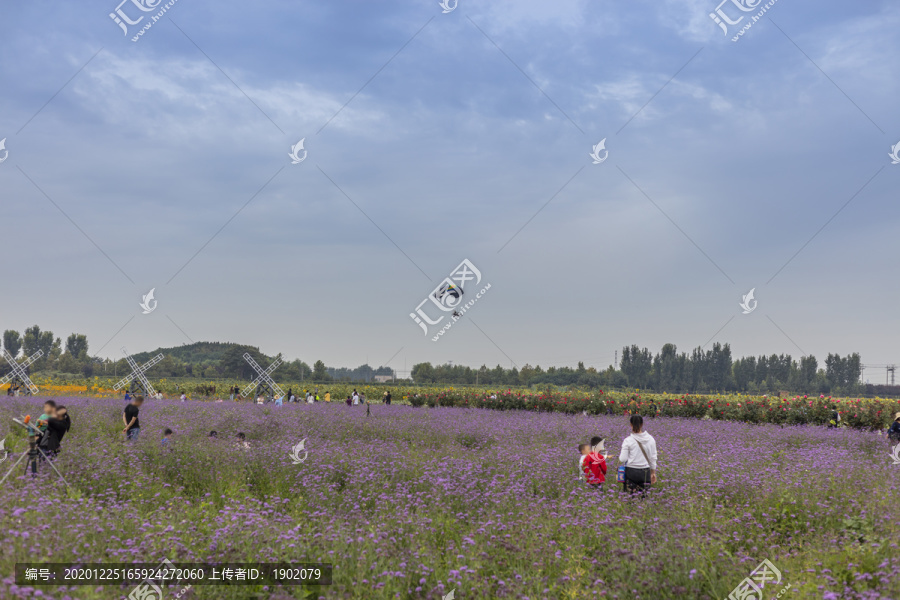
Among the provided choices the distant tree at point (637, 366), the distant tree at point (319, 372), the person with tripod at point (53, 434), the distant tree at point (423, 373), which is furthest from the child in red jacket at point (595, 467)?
the distant tree at point (637, 366)

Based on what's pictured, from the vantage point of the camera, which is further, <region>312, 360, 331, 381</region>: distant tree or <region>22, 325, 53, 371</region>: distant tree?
<region>22, 325, 53, 371</region>: distant tree

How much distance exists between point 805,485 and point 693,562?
13.2 feet

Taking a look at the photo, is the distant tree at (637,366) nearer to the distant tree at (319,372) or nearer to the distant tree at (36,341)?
the distant tree at (319,372)

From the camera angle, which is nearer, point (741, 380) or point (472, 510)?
point (472, 510)

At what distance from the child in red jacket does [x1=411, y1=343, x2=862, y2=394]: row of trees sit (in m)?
89.2

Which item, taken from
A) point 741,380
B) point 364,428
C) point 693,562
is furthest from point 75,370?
point 741,380

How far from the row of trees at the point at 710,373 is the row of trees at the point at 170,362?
20265 mm

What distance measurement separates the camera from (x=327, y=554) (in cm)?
579

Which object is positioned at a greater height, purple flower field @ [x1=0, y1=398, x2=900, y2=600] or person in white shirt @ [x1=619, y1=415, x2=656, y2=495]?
person in white shirt @ [x1=619, y1=415, x2=656, y2=495]

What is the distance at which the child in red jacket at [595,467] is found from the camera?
9133mm

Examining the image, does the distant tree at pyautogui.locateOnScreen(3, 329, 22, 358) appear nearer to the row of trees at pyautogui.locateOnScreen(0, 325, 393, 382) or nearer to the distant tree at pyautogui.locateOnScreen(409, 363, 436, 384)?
the row of trees at pyautogui.locateOnScreen(0, 325, 393, 382)

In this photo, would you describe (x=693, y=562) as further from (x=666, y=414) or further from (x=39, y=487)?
(x=666, y=414)

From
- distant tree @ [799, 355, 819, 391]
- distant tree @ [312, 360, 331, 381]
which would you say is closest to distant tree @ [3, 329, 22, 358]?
distant tree @ [312, 360, 331, 381]

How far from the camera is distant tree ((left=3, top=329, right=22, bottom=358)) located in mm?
121625
